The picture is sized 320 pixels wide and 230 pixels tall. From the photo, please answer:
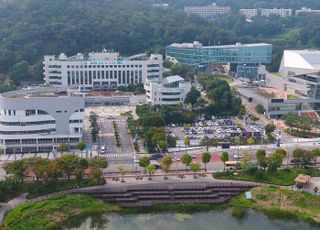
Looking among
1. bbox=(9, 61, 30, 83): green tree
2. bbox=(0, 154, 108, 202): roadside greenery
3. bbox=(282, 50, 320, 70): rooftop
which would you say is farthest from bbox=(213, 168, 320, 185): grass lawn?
bbox=(9, 61, 30, 83): green tree

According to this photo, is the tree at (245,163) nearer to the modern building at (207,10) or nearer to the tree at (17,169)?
the tree at (17,169)

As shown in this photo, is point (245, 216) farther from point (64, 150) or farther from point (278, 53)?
point (278, 53)

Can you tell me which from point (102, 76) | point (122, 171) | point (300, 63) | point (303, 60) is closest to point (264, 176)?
point (122, 171)

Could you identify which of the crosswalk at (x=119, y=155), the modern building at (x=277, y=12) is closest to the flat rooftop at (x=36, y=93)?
the crosswalk at (x=119, y=155)

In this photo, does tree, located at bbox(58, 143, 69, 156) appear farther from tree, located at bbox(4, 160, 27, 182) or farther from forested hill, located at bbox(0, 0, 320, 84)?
forested hill, located at bbox(0, 0, 320, 84)

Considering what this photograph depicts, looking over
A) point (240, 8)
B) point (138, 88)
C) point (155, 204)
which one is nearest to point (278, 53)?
point (138, 88)
